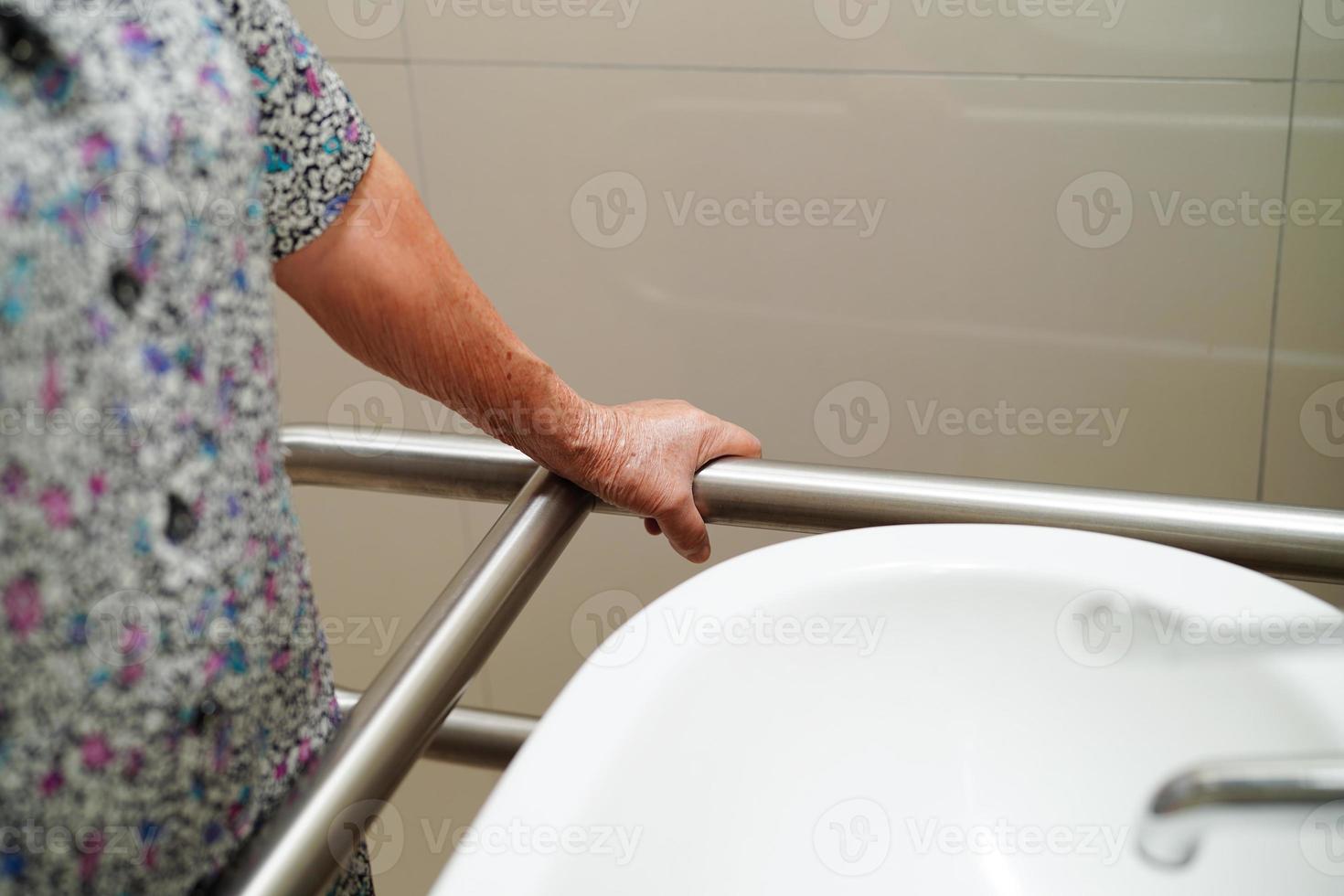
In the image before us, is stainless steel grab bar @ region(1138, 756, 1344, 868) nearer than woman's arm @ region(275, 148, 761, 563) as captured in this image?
Yes

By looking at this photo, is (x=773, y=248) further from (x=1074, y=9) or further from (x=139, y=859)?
(x=139, y=859)

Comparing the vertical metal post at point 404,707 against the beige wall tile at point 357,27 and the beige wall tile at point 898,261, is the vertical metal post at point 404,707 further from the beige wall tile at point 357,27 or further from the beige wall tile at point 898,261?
the beige wall tile at point 357,27

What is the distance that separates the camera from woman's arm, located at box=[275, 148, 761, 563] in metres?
0.50

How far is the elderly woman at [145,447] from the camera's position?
314 mm

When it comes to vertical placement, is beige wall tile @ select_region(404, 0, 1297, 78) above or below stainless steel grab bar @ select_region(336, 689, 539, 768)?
above

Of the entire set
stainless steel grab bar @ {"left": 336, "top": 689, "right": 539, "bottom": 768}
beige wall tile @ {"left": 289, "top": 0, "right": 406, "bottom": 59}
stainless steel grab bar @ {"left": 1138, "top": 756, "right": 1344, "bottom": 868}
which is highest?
beige wall tile @ {"left": 289, "top": 0, "right": 406, "bottom": 59}

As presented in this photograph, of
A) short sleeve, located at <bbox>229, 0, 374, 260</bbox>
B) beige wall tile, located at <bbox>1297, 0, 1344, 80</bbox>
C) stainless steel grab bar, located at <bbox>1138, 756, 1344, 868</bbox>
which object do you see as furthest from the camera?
beige wall tile, located at <bbox>1297, 0, 1344, 80</bbox>

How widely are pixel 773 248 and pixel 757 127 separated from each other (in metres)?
0.11

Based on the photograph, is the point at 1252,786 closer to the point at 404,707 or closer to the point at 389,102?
the point at 404,707

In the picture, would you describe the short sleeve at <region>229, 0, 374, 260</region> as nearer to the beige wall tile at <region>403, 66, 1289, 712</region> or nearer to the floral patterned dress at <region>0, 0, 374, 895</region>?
the floral patterned dress at <region>0, 0, 374, 895</region>

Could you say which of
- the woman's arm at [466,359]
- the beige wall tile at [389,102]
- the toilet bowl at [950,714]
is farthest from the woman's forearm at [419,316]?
the beige wall tile at [389,102]

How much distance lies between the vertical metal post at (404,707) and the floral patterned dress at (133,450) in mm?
41

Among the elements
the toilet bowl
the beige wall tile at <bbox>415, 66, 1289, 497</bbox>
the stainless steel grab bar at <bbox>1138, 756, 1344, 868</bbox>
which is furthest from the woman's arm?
the beige wall tile at <bbox>415, 66, 1289, 497</bbox>

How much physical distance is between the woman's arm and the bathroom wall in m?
0.49
